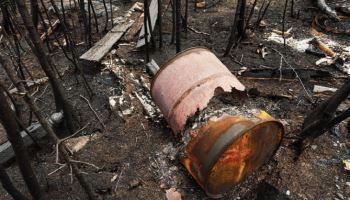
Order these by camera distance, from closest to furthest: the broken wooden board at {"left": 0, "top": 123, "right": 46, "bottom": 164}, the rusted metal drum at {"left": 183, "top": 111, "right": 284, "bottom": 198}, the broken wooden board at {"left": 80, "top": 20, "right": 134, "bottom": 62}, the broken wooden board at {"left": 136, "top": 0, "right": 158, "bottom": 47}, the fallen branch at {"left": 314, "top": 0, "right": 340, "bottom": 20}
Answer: the rusted metal drum at {"left": 183, "top": 111, "right": 284, "bottom": 198}, the broken wooden board at {"left": 0, "top": 123, "right": 46, "bottom": 164}, the broken wooden board at {"left": 80, "top": 20, "right": 134, "bottom": 62}, the broken wooden board at {"left": 136, "top": 0, "right": 158, "bottom": 47}, the fallen branch at {"left": 314, "top": 0, "right": 340, "bottom": 20}

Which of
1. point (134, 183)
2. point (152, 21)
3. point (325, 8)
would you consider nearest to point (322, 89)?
point (325, 8)

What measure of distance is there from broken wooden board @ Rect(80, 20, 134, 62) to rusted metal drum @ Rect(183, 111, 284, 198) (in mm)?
2669

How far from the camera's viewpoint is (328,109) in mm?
3699

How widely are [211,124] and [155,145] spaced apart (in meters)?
1.05

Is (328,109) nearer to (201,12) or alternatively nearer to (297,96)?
(297,96)

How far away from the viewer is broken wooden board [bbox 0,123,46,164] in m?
3.96

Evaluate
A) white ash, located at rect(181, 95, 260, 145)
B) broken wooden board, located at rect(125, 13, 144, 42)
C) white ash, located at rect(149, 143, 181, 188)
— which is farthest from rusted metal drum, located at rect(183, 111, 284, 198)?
broken wooden board, located at rect(125, 13, 144, 42)

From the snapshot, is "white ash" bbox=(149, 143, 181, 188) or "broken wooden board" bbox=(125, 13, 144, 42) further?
"broken wooden board" bbox=(125, 13, 144, 42)

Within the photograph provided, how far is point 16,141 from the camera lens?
270cm

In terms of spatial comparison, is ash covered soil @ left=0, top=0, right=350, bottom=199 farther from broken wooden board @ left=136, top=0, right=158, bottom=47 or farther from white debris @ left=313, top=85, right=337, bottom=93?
broken wooden board @ left=136, top=0, right=158, bottom=47

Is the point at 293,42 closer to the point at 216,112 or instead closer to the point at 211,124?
the point at 216,112

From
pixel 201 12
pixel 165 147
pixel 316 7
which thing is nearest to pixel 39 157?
pixel 165 147

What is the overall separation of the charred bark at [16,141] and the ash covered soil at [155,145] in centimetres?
52

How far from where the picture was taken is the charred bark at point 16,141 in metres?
2.50
